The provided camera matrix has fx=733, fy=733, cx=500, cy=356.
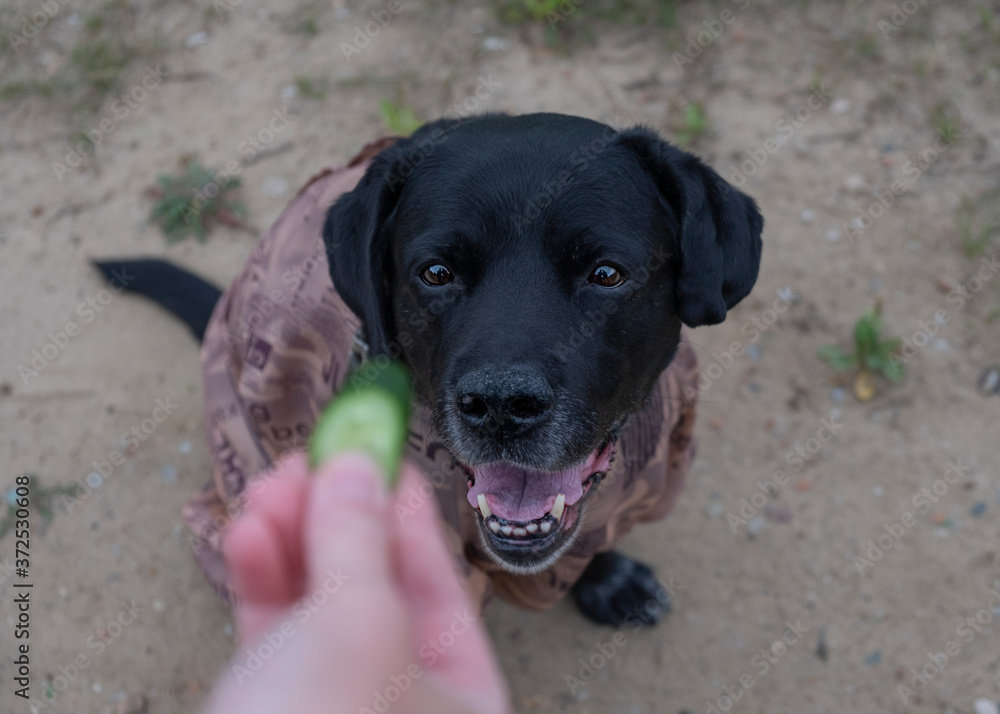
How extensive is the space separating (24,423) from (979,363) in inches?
189

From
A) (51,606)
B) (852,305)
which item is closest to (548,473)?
(852,305)

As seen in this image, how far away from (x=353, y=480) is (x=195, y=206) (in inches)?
150

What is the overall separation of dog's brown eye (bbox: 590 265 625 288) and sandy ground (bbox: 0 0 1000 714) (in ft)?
5.82

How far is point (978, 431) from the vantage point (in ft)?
11.2

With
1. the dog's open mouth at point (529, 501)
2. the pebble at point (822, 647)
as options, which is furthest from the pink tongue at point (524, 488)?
the pebble at point (822, 647)

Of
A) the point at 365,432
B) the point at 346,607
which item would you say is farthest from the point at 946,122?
the point at 346,607

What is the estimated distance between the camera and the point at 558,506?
2.16 m
